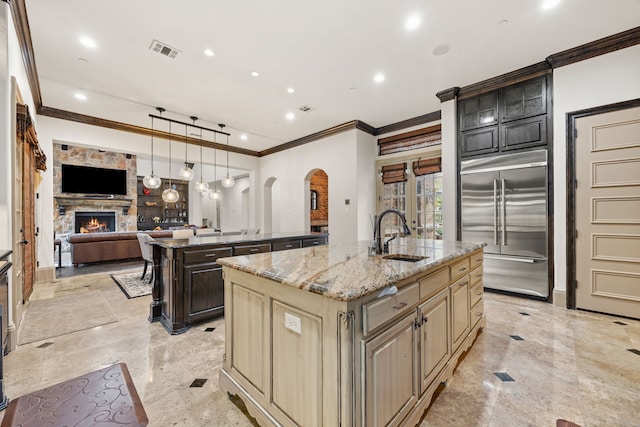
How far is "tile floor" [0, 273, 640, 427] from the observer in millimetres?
1653

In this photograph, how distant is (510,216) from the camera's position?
12.5 ft

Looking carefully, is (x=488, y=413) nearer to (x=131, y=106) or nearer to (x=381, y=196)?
(x=381, y=196)

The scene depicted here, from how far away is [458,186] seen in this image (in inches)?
170

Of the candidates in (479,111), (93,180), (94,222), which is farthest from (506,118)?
(94,222)

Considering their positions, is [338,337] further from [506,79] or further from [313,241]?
[506,79]

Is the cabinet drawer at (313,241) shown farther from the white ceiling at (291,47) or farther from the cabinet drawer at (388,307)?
the cabinet drawer at (388,307)

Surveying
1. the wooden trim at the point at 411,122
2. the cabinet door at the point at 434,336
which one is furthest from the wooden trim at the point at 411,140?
the cabinet door at the point at 434,336

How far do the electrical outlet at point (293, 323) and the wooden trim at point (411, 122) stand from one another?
4.96m

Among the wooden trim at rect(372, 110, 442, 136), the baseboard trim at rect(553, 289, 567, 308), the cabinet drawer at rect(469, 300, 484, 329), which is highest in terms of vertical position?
the wooden trim at rect(372, 110, 442, 136)

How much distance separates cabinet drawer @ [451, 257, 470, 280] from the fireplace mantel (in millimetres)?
11090

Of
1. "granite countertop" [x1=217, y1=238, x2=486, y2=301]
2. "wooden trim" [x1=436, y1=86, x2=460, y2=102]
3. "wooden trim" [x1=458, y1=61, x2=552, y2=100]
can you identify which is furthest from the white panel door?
"granite countertop" [x1=217, y1=238, x2=486, y2=301]

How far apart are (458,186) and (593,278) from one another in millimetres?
1914

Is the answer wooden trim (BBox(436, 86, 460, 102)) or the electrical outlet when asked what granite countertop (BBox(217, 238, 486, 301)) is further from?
wooden trim (BBox(436, 86, 460, 102))

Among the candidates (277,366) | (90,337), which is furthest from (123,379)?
(277,366)
